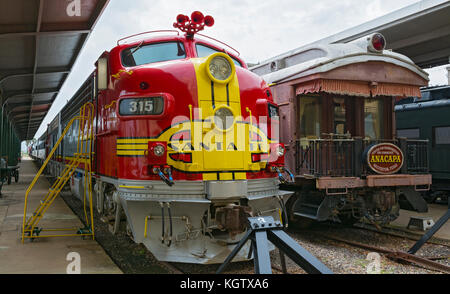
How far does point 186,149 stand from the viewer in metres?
5.30

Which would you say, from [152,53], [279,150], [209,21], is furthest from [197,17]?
[279,150]

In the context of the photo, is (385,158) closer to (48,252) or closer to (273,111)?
(273,111)

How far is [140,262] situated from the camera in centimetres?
607

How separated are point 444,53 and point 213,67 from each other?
15114 millimetres

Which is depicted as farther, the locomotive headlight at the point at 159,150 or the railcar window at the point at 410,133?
the railcar window at the point at 410,133

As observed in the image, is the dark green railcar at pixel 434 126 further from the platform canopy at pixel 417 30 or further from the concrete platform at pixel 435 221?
the platform canopy at pixel 417 30

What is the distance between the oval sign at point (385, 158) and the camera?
25.8ft

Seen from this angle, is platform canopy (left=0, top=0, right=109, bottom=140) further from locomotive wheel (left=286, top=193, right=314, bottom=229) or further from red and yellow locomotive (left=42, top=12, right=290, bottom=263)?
locomotive wheel (left=286, top=193, right=314, bottom=229)

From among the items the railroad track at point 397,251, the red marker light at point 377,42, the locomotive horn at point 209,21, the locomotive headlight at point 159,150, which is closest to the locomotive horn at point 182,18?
the locomotive horn at point 209,21

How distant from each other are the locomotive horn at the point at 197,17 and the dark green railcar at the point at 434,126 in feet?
28.7

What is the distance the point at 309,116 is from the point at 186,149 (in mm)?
4066

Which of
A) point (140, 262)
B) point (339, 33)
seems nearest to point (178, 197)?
point (140, 262)

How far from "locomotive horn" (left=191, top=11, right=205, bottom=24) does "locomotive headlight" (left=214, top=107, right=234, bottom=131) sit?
1.61 meters
